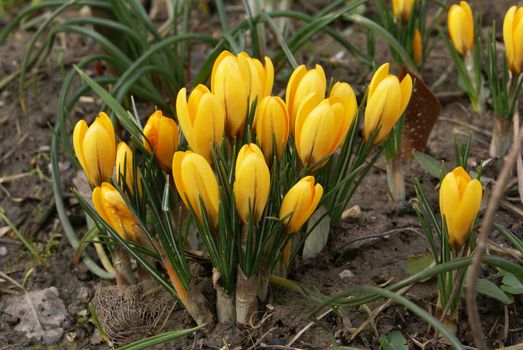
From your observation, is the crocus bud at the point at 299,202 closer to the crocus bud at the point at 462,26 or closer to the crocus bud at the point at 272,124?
the crocus bud at the point at 272,124

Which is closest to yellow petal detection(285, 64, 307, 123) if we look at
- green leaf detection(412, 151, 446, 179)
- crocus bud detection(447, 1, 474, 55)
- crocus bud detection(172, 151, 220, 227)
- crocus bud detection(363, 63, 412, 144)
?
crocus bud detection(363, 63, 412, 144)

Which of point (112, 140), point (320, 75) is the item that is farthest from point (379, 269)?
point (112, 140)

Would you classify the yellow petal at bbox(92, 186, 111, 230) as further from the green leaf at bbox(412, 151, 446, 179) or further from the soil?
the green leaf at bbox(412, 151, 446, 179)

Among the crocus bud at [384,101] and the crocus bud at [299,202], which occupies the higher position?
the crocus bud at [384,101]

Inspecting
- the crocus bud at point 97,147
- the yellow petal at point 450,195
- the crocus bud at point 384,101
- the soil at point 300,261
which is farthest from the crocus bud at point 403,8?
the crocus bud at point 97,147

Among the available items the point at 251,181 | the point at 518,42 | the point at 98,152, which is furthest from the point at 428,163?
the point at 98,152
